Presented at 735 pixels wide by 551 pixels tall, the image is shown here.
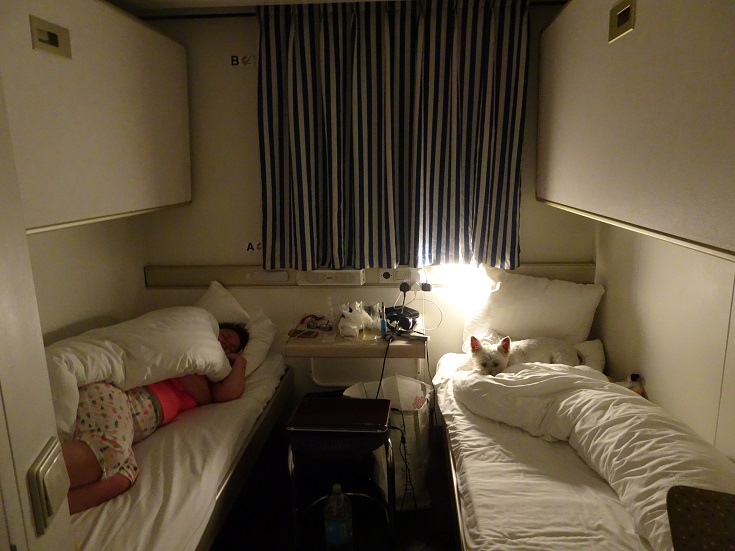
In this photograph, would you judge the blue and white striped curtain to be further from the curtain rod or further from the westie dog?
the westie dog

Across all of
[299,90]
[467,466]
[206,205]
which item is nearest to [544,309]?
[467,466]

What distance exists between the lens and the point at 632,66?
4.92 ft

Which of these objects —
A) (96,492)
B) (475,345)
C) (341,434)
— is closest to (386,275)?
(475,345)

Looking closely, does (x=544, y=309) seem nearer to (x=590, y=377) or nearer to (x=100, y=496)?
(x=590, y=377)

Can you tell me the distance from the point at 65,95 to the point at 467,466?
177 centimetres

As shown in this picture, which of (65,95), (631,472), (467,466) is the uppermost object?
(65,95)

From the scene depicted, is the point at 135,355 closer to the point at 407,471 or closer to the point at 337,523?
the point at 337,523

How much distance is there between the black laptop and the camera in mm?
1890

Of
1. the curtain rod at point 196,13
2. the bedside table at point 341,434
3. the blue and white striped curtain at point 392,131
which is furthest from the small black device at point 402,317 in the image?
the curtain rod at point 196,13

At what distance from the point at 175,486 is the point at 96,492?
22 cm

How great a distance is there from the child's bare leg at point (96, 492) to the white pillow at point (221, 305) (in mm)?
1106

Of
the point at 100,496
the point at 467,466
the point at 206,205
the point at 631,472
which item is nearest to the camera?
the point at 631,472

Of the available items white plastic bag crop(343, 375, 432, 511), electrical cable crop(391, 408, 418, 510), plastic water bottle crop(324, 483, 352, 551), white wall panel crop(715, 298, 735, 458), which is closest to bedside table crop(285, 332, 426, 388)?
white plastic bag crop(343, 375, 432, 511)

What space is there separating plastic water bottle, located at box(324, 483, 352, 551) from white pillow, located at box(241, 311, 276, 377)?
2.42ft
